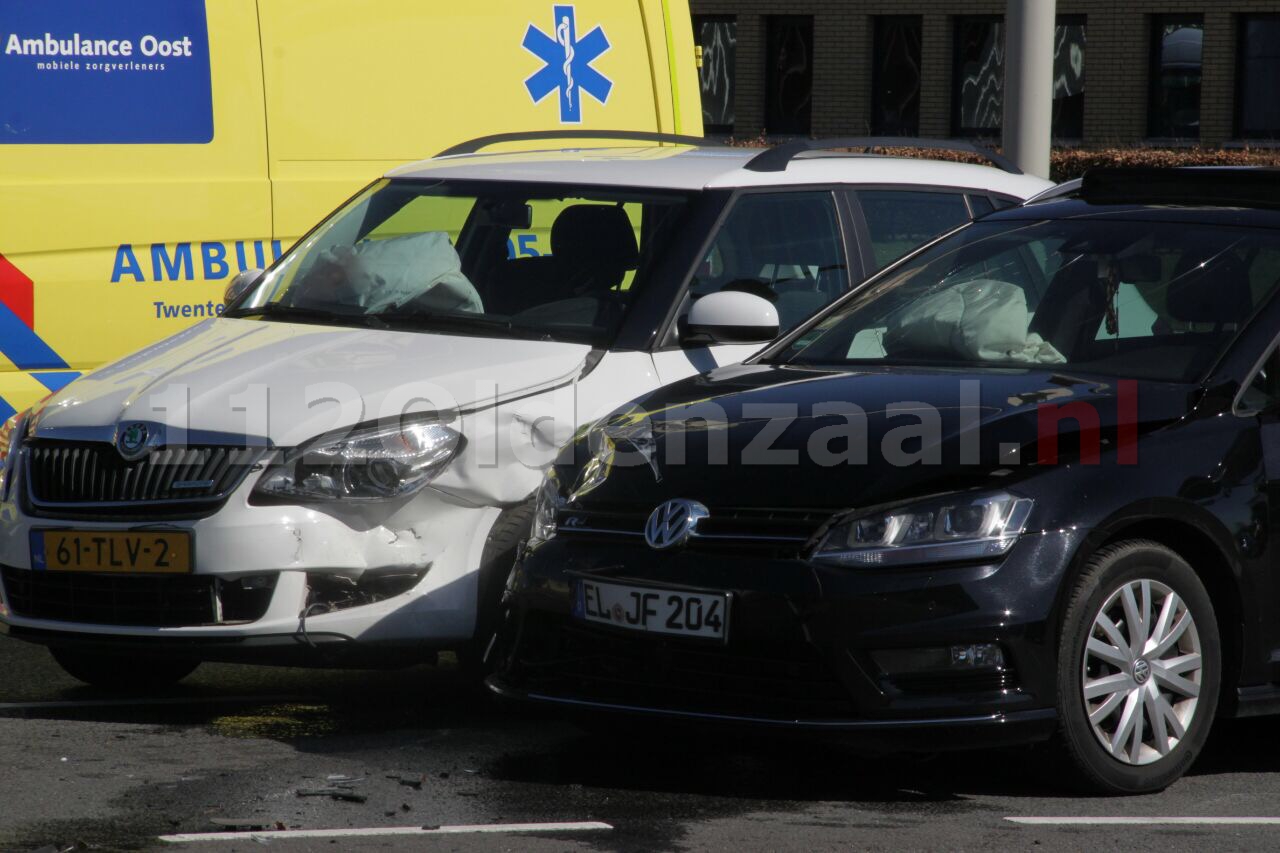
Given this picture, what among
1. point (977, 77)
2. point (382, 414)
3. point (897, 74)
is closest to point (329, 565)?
point (382, 414)

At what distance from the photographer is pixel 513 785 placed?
5.20 metres

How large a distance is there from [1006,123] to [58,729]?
653 cm

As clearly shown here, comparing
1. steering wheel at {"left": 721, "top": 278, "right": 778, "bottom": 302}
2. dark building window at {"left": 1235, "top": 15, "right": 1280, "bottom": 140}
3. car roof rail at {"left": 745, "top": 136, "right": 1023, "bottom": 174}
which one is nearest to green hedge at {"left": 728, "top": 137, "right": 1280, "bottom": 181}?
dark building window at {"left": 1235, "top": 15, "right": 1280, "bottom": 140}

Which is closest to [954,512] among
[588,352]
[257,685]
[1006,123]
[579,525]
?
[579,525]

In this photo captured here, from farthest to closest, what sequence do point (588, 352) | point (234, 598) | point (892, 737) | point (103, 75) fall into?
point (103, 75)
point (588, 352)
point (234, 598)
point (892, 737)

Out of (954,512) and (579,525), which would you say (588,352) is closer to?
(579,525)

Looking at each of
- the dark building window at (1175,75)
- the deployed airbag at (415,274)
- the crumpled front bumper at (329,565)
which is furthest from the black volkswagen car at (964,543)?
the dark building window at (1175,75)

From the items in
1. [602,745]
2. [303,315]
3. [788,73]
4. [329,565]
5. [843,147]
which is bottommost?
[602,745]

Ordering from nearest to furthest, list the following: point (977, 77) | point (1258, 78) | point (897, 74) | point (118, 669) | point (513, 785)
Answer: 1. point (513, 785)
2. point (118, 669)
3. point (1258, 78)
4. point (977, 77)
5. point (897, 74)

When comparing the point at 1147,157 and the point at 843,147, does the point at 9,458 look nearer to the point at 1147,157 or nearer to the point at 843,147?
the point at 843,147

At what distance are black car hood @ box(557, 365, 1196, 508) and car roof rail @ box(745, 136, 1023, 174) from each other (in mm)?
1456

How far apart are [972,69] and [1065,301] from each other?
27.9 m

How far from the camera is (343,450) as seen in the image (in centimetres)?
579

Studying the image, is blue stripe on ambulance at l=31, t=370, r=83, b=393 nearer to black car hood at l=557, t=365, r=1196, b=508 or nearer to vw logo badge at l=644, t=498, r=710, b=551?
black car hood at l=557, t=365, r=1196, b=508
